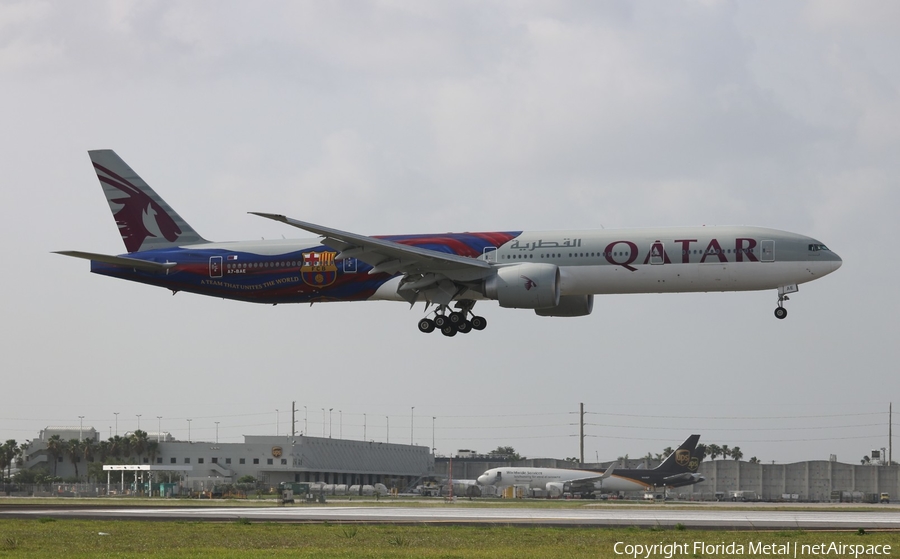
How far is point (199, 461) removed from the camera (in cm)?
13062

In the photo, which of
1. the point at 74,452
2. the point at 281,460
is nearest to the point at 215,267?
the point at 281,460

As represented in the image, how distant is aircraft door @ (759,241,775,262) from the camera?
4666 centimetres

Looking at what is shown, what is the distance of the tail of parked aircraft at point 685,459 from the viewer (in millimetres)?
113250

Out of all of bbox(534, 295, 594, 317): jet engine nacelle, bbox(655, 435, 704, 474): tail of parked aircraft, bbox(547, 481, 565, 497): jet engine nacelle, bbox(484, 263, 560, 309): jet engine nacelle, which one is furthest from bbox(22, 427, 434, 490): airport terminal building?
bbox(484, 263, 560, 309): jet engine nacelle

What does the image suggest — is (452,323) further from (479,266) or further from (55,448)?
(55,448)

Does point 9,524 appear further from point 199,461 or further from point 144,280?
point 199,461

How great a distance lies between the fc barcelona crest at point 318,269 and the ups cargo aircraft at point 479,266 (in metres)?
0.05

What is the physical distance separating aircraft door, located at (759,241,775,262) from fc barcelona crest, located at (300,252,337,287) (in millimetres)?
19709

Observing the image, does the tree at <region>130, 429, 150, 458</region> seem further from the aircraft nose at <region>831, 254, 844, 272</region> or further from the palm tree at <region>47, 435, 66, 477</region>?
the aircraft nose at <region>831, 254, 844, 272</region>

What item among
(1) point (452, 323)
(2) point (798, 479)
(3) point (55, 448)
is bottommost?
(2) point (798, 479)

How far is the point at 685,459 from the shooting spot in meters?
114

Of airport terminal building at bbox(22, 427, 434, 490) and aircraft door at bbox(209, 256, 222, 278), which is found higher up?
aircraft door at bbox(209, 256, 222, 278)

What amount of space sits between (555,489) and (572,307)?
207 feet

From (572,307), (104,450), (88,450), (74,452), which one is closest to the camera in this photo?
(572,307)
